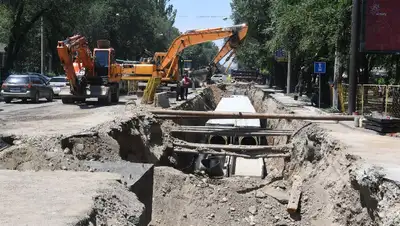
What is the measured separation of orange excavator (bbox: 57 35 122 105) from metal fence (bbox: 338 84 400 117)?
11557 millimetres

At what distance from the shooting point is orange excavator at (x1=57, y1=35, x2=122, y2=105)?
21973 millimetres

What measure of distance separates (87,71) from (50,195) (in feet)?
62.3

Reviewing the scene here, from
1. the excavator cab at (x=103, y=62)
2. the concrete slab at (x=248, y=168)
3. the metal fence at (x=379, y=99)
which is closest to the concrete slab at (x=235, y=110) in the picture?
the concrete slab at (x=248, y=168)

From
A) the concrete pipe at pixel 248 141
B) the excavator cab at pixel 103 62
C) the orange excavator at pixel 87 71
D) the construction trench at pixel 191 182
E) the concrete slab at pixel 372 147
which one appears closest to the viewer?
the construction trench at pixel 191 182

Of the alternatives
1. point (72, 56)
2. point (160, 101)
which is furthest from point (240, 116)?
point (72, 56)

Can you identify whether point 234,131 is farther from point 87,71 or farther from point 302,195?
point 87,71

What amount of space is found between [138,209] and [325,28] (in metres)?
16.9

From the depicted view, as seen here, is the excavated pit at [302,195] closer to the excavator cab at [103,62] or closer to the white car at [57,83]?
the excavator cab at [103,62]

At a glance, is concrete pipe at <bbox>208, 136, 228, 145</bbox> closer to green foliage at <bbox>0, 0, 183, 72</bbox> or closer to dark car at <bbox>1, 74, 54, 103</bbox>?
dark car at <bbox>1, 74, 54, 103</bbox>

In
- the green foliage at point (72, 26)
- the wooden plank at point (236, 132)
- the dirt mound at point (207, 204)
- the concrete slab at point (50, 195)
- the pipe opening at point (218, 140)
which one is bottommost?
the dirt mound at point (207, 204)

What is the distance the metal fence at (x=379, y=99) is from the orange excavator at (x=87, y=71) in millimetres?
11557

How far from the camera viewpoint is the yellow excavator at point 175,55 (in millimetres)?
27359

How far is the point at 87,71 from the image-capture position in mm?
24422

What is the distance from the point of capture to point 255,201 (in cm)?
1213
